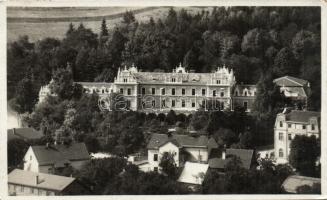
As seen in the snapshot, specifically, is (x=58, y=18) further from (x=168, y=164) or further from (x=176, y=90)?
(x=168, y=164)

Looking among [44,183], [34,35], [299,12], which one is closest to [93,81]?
[34,35]

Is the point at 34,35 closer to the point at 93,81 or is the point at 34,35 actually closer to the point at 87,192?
the point at 93,81

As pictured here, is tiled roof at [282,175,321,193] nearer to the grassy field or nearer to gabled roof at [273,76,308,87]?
gabled roof at [273,76,308,87]

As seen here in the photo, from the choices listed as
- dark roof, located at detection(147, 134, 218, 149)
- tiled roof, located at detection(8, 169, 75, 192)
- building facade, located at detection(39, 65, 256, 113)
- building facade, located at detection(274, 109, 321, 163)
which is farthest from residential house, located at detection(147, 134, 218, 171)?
tiled roof, located at detection(8, 169, 75, 192)

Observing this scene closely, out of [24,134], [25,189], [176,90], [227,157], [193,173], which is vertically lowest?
[25,189]

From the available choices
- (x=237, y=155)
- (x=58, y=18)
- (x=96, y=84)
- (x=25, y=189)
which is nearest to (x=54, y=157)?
(x=25, y=189)

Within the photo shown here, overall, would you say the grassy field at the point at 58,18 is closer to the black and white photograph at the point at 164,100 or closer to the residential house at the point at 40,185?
the black and white photograph at the point at 164,100

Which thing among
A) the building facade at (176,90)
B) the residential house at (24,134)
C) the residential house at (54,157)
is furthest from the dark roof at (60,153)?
the building facade at (176,90)
